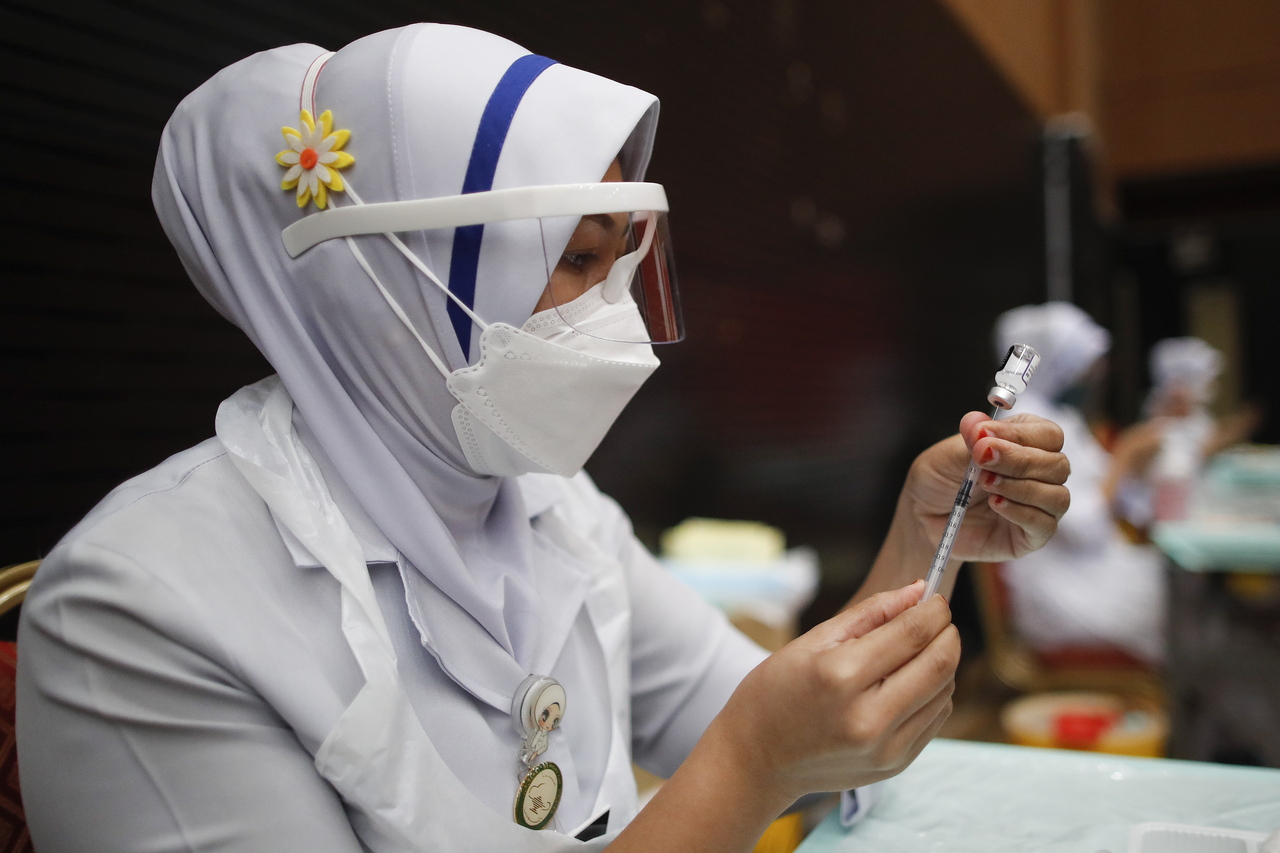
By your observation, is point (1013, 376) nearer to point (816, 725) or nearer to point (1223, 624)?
Result: point (816, 725)

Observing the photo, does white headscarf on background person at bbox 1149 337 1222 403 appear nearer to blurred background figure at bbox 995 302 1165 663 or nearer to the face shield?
blurred background figure at bbox 995 302 1165 663

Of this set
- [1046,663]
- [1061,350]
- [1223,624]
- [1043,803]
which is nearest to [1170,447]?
[1061,350]

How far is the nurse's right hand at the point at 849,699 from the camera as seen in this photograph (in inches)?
27.2

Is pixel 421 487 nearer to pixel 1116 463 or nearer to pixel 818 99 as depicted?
pixel 818 99

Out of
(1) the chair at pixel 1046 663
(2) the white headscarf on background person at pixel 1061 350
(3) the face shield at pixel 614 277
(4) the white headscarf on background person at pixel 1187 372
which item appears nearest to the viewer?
(3) the face shield at pixel 614 277

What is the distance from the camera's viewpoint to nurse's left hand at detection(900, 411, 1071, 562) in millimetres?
877

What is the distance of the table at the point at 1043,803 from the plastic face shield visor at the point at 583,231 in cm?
57

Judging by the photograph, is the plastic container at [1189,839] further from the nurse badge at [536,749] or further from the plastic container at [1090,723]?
the plastic container at [1090,723]

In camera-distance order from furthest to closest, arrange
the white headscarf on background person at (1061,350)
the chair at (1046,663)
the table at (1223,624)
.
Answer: the white headscarf on background person at (1061,350) → the chair at (1046,663) → the table at (1223,624)

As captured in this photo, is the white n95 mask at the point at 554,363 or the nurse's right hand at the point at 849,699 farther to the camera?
the white n95 mask at the point at 554,363

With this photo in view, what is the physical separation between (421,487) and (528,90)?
1.32 feet

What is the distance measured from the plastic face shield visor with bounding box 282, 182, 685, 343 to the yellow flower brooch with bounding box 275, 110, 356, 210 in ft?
0.07

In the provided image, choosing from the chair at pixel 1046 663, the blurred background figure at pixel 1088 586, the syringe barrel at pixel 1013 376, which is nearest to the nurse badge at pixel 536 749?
the syringe barrel at pixel 1013 376

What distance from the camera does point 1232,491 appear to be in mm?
3859
